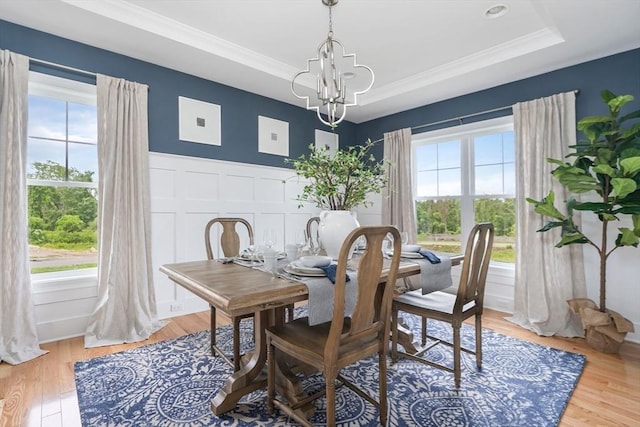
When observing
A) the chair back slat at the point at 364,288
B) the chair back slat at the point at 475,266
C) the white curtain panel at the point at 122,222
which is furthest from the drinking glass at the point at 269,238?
the white curtain panel at the point at 122,222

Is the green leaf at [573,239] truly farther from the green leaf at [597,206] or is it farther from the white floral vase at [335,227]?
the white floral vase at [335,227]

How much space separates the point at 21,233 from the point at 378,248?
9.01 ft

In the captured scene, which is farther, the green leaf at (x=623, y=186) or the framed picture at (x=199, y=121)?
the framed picture at (x=199, y=121)

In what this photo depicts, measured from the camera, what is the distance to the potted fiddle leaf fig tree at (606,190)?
96.0 inches

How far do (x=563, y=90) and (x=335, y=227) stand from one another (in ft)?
9.56

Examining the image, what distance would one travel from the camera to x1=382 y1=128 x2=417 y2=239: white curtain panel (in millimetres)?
4383

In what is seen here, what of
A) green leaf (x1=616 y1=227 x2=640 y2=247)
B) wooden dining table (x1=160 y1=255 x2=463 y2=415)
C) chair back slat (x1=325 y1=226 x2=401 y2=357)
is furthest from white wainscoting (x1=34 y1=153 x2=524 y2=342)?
chair back slat (x1=325 y1=226 x2=401 y2=357)

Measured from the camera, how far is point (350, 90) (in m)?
4.31

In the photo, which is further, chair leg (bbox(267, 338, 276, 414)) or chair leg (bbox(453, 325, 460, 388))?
chair leg (bbox(453, 325, 460, 388))

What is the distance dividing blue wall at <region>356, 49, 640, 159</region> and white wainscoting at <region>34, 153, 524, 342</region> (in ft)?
6.18

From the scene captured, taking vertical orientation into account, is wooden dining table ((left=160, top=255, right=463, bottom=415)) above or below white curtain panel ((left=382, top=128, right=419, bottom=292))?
below

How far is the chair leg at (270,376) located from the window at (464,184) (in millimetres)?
3152

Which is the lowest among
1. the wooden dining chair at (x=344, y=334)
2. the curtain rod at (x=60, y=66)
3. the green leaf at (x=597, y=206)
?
the wooden dining chair at (x=344, y=334)

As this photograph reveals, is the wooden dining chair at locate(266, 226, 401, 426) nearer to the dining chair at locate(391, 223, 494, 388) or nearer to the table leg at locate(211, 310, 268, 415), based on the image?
the table leg at locate(211, 310, 268, 415)
